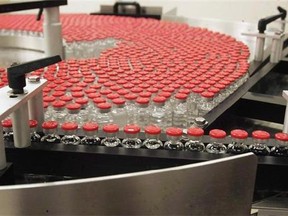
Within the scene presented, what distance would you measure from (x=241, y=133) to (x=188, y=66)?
2.56ft

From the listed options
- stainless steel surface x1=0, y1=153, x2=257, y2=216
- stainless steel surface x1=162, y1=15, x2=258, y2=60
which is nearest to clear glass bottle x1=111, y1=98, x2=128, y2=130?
stainless steel surface x1=0, y1=153, x2=257, y2=216

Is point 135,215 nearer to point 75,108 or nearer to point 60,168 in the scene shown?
point 60,168

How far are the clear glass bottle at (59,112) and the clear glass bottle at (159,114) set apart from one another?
29 cm

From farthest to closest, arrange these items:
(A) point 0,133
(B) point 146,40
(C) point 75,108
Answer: (B) point 146,40 → (C) point 75,108 → (A) point 0,133

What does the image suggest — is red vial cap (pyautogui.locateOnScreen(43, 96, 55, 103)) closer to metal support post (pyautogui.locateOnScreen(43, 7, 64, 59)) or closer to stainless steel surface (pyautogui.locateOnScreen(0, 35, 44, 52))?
metal support post (pyautogui.locateOnScreen(43, 7, 64, 59))

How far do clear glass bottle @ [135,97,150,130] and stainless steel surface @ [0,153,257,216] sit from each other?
52cm

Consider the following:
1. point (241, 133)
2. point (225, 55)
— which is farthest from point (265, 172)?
point (225, 55)

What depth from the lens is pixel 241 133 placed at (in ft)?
3.03

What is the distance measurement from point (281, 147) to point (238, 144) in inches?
4.3

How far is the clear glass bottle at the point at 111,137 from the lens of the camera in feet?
3.07

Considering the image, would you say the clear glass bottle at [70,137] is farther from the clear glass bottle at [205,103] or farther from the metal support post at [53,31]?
the metal support post at [53,31]

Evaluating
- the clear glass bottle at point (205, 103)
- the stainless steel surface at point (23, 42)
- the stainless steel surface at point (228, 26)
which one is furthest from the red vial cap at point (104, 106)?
the stainless steel surface at point (228, 26)

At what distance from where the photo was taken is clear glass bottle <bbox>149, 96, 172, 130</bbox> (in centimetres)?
115

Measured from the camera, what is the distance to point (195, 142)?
928 mm
